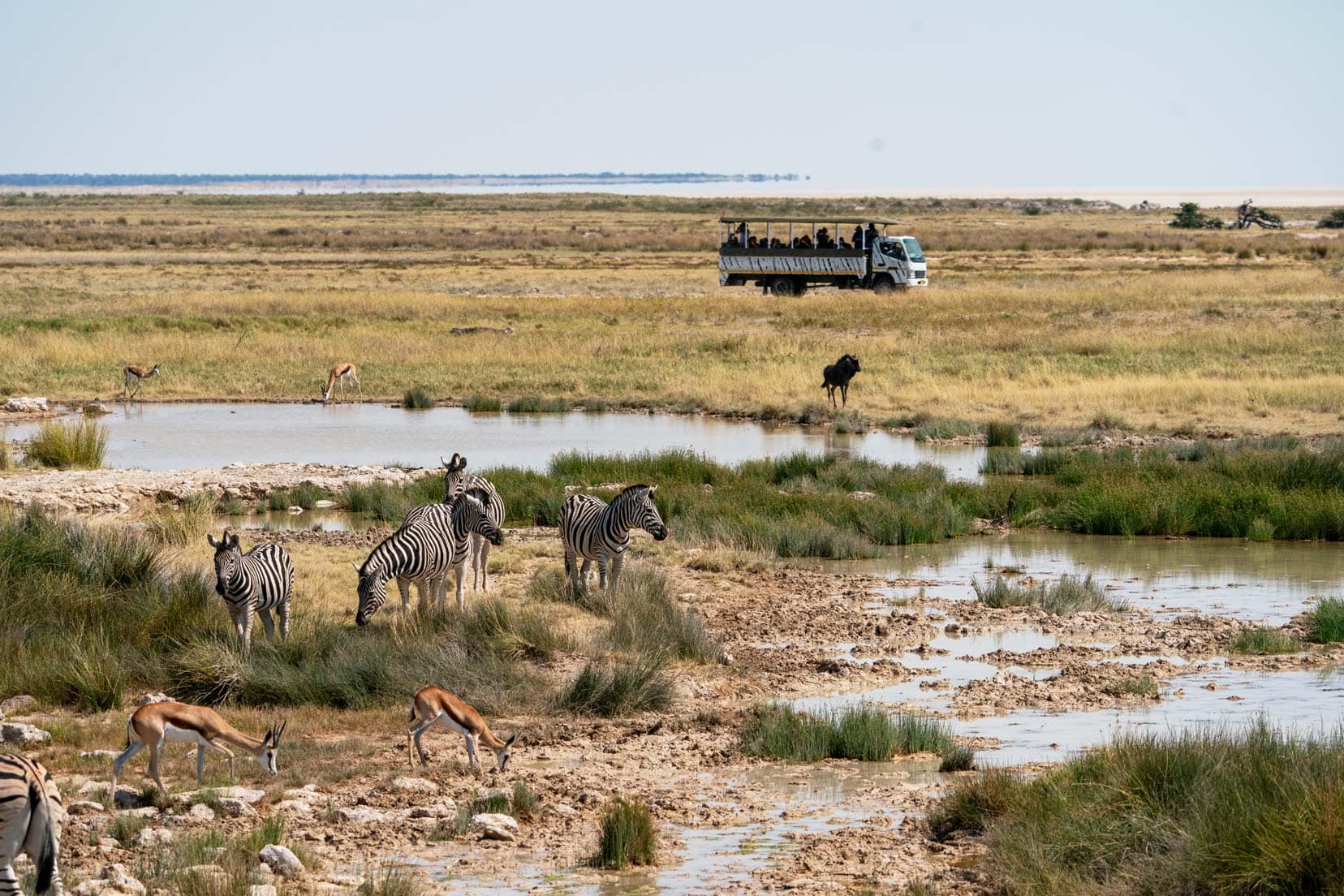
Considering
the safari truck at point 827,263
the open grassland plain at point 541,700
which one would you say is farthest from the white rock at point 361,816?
the safari truck at point 827,263

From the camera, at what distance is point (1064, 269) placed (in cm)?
6450

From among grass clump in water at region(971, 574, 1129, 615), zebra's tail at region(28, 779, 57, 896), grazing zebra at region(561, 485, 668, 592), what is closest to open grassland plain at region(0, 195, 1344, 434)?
grass clump in water at region(971, 574, 1129, 615)

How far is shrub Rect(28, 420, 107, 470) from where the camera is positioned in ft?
75.1

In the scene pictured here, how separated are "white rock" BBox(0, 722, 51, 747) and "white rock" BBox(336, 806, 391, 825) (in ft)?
8.55

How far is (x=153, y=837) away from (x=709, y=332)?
3440 centimetres

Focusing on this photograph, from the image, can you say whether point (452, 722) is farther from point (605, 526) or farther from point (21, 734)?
point (605, 526)

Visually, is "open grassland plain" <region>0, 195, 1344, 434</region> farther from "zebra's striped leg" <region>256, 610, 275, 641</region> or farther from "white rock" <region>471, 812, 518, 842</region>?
"white rock" <region>471, 812, 518, 842</region>

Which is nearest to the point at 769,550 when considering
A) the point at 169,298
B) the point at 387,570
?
the point at 387,570

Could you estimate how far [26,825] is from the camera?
6.70 m

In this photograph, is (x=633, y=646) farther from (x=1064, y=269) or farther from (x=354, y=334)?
(x=1064, y=269)

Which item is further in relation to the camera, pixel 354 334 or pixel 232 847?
pixel 354 334

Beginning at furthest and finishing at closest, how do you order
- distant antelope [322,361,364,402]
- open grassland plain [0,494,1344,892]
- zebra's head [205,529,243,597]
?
distant antelope [322,361,364,402]
zebra's head [205,529,243,597]
open grassland plain [0,494,1344,892]

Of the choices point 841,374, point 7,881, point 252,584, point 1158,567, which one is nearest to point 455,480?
point 252,584

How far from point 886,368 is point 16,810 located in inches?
1162
